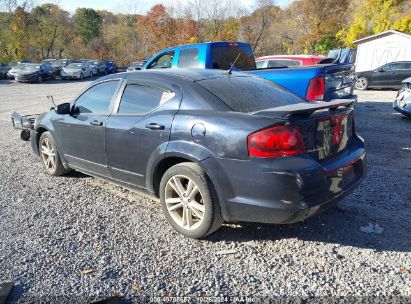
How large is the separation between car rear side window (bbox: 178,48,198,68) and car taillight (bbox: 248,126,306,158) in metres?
5.21

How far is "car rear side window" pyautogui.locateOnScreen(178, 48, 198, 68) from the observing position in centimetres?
790

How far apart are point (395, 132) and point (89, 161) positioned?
665 cm

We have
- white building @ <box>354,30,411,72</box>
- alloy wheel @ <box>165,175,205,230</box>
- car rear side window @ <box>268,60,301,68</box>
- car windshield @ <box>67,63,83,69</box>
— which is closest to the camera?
alloy wheel @ <box>165,175,205,230</box>

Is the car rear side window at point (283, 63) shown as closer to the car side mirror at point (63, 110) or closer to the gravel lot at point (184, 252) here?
the gravel lot at point (184, 252)

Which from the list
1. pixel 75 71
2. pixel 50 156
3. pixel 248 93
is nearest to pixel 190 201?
pixel 248 93

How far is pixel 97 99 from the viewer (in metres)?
4.58

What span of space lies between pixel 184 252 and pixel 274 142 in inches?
51.0

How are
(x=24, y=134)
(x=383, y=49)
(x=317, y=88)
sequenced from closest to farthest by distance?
(x=317, y=88) < (x=24, y=134) < (x=383, y=49)

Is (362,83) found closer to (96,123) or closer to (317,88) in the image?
(317,88)

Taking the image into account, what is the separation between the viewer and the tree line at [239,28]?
3788 centimetres

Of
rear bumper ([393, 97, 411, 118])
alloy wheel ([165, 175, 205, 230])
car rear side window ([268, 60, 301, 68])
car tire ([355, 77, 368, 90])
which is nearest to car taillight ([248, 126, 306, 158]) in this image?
alloy wheel ([165, 175, 205, 230])

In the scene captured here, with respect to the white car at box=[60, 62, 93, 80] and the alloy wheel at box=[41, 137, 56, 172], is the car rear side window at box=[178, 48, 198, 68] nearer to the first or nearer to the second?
the alloy wheel at box=[41, 137, 56, 172]

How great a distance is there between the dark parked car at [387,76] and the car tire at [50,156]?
1586 centimetres

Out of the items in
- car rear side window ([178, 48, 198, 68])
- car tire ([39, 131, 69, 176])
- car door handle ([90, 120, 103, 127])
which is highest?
car rear side window ([178, 48, 198, 68])
